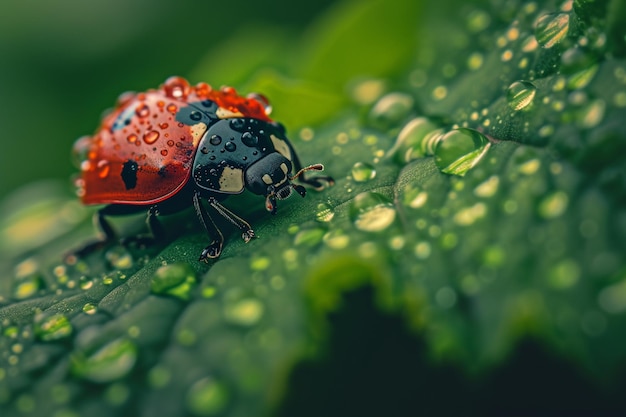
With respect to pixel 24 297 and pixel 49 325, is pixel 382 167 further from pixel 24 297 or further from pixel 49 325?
pixel 24 297

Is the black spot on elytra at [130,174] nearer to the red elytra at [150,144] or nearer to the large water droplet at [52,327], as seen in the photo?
the red elytra at [150,144]

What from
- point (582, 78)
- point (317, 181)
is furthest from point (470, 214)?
point (317, 181)

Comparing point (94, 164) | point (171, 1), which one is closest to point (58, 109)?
point (171, 1)

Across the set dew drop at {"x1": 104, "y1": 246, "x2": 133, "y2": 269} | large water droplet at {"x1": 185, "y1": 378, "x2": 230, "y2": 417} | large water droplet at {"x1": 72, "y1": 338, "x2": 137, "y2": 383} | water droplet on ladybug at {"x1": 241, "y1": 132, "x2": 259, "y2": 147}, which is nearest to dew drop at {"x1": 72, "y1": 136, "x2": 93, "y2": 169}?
dew drop at {"x1": 104, "y1": 246, "x2": 133, "y2": 269}

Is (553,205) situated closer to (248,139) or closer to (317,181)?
(317,181)

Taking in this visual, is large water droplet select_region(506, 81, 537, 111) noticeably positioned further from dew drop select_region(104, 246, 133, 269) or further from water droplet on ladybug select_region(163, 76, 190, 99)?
dew drop select_region(104, 246, 133, 269)
